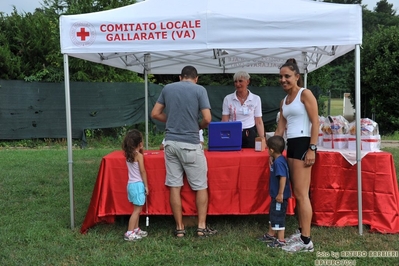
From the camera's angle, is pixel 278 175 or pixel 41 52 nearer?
pixel 278 175

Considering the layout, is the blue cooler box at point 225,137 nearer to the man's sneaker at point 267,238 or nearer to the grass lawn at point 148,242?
the grass lawn at point 148,242

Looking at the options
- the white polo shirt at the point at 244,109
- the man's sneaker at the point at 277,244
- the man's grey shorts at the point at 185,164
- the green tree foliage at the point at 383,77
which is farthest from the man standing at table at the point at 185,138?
the green tree foliage at the point at 383,77

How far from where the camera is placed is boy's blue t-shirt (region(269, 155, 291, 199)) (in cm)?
303

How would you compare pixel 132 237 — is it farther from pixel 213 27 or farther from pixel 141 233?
pixel 213 27

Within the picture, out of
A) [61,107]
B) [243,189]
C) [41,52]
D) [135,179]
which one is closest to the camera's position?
[135,179]

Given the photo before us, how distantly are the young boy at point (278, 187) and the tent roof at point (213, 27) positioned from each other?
0.89 metres

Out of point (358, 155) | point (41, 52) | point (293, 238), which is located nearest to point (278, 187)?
point (293, 238)

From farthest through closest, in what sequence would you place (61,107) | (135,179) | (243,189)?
(61,107) < (243,189) < (135,179)

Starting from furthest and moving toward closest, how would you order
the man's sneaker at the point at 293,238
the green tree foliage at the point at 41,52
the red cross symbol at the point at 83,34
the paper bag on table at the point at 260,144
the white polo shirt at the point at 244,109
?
1. the green tree foliage at the point at 41,52
2. the white polo shirt at the point at 244,109
3. the paper bag on table at the point at 260,144
4. the red cross symbol at the point at 83,34
5. the man's sneaker at the point at 293,238

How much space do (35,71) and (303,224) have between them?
9.32 m

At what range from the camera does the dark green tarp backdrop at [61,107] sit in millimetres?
9000

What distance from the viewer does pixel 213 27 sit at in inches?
129

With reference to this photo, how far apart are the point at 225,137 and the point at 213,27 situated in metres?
1.06

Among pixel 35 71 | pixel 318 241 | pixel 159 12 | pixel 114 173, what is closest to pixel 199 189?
pixel 114 173
